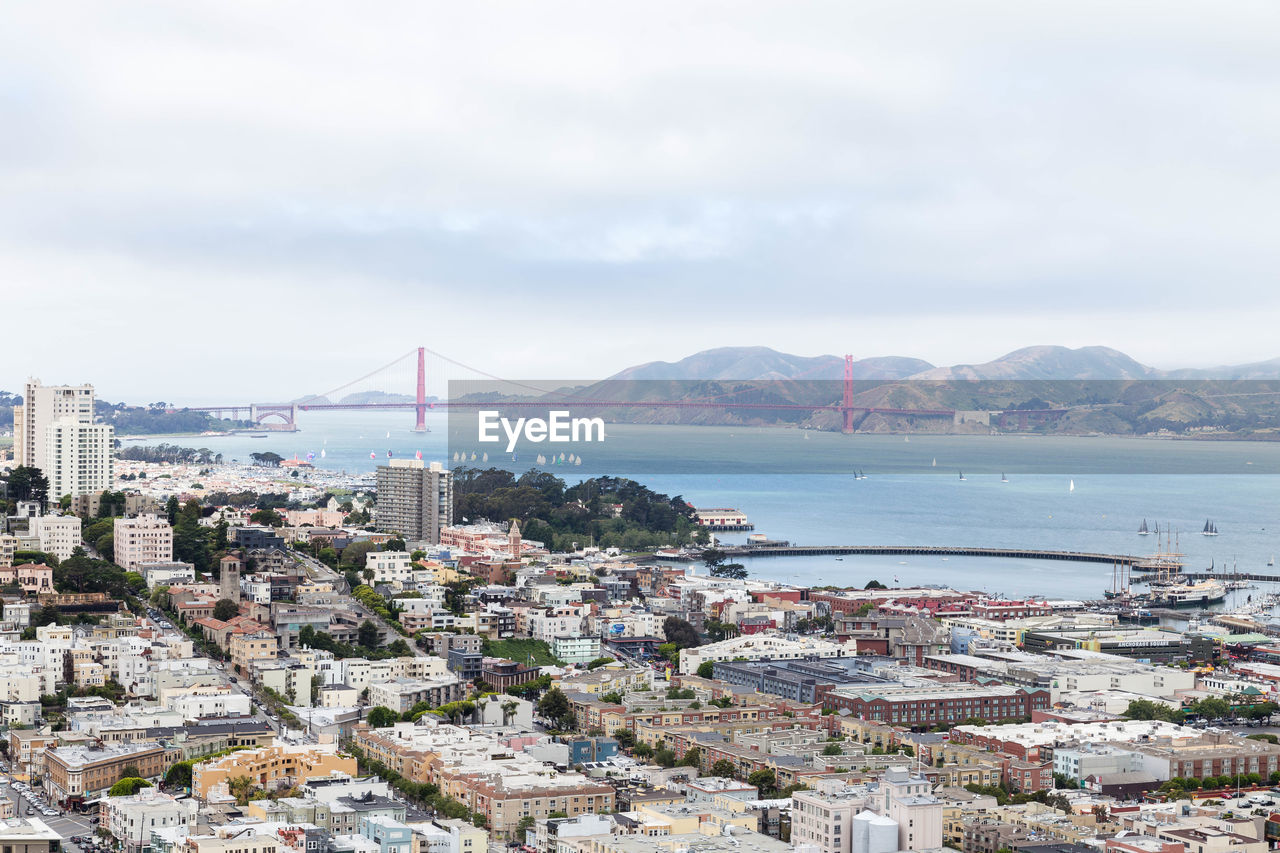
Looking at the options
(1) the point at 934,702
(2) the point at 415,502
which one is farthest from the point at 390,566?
(1) the point at 934,702

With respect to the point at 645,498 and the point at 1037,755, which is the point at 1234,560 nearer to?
the point at 645,498

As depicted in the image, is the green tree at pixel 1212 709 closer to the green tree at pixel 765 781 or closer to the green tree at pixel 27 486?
the green tree at pixel 765 781

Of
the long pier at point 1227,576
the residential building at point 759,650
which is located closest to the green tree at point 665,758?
the residential building at point 759,650

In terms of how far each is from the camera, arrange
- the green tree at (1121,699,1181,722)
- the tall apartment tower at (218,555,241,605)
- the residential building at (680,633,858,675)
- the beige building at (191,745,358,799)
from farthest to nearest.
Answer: the tall apartment tower at (218,555,241,605) < the residential building at (680,633,858,675) < the green tree at (1121,699,1181,722) < the beige building at (191,745,358,799)

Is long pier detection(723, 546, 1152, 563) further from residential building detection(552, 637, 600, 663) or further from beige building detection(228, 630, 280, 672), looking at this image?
beige building detection(228, 630, 280, 672)

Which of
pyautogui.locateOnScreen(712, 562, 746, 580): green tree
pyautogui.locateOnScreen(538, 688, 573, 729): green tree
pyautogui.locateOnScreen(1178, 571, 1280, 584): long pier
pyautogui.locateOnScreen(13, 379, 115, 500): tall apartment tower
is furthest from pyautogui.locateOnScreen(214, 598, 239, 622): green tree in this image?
pyautogui.locateOnScreen(1178, 571, 1280, 584): long pier

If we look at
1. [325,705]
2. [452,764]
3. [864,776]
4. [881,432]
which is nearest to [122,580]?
[325,705]
